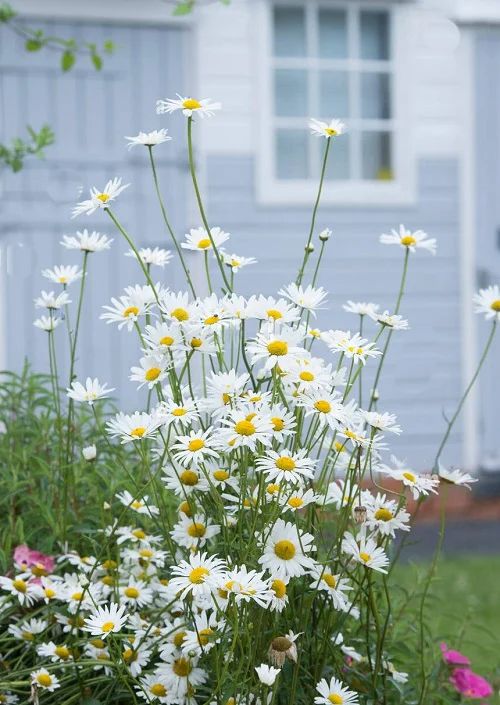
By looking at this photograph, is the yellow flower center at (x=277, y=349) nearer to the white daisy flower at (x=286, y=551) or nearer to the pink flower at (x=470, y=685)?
the white daisy flower at (x=286, y=551)

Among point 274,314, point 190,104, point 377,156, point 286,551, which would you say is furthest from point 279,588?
point 377,156

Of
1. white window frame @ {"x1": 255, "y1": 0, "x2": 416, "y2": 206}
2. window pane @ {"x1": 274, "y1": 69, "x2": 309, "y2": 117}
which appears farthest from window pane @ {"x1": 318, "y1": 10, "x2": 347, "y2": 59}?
window pane @ {"x1": 274, "y1": 69, "x2": 309, "y2": 117}

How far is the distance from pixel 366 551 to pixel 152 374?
1.33 feet

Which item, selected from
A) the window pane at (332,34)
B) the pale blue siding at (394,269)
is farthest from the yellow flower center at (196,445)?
the window pane at (332,34)

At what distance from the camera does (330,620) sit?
1777 millimetres

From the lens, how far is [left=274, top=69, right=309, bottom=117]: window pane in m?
6.15

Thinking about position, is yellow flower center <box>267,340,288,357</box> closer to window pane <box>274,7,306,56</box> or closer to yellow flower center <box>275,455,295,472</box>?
yellow flower center <box>275,455,295,472</box>

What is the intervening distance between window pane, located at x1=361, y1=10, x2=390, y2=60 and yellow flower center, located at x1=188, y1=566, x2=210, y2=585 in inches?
201

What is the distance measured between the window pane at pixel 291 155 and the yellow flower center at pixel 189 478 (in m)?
4.55

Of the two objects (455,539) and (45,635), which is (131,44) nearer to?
(455,539)

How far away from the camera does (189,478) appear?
171 cm

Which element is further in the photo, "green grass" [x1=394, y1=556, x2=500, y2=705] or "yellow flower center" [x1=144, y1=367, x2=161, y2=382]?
"green grass" [x1=394, y1=556, x2=500, y2=705]

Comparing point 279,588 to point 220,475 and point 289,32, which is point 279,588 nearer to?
point 220,475

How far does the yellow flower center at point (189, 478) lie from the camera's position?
171 centimetres
